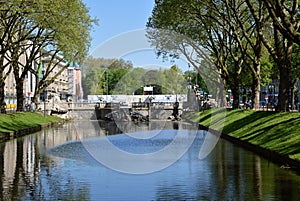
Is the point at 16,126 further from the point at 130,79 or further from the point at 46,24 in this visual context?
the point at 130,79

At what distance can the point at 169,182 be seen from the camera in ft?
61.0

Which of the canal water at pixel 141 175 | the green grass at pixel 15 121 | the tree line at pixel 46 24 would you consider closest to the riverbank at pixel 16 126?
the green grass at pixel 15 121

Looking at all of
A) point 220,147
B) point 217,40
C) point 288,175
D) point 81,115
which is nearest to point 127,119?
point 81,115

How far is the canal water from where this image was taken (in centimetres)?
1617

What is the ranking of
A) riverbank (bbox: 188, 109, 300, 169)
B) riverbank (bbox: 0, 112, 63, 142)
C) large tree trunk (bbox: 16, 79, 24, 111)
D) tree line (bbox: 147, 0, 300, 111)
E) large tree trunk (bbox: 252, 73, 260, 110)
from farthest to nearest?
large tree trunk (bbox: 16, 79, 24, 111)
large tree trunk (bbox: 252, 73, 260, 110)
riverbank (bbox: 0, 112, 63, 142)
tree line (bbox: 147, 0, 300, 111)
riverbank (bbox: 188, 109, 300, 169)

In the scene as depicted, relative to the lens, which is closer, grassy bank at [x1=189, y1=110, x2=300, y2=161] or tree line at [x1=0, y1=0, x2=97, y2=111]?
grassy bank at [x1=189, y1=110, x2=300, y2=161]

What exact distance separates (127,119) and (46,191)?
221 feet

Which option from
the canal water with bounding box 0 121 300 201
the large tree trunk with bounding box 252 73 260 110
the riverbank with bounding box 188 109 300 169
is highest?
the large tree trunk with bounding box 252 73 260 110

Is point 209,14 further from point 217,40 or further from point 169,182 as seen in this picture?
point 169,182

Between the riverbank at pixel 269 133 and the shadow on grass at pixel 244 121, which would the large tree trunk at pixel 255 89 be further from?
the shadow on grass at pixel 244 121

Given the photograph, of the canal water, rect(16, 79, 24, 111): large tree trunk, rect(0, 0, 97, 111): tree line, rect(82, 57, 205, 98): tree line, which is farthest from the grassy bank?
rect(82, 57, 205, 98): tree line

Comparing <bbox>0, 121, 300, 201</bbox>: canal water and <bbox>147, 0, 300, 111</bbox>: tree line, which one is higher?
<bbox>147, 0, 300, 111</bbox>: tree line

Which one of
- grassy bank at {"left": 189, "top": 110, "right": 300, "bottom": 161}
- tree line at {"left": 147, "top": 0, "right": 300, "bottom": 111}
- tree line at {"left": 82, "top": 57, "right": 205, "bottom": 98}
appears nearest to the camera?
grassy bank at {"left": 189, "top": 110, "right": 300, "bottom": 161}

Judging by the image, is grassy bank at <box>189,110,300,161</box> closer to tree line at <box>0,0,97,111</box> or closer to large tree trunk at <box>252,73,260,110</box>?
large tree trunk at <box>252,73,260,110</box>
